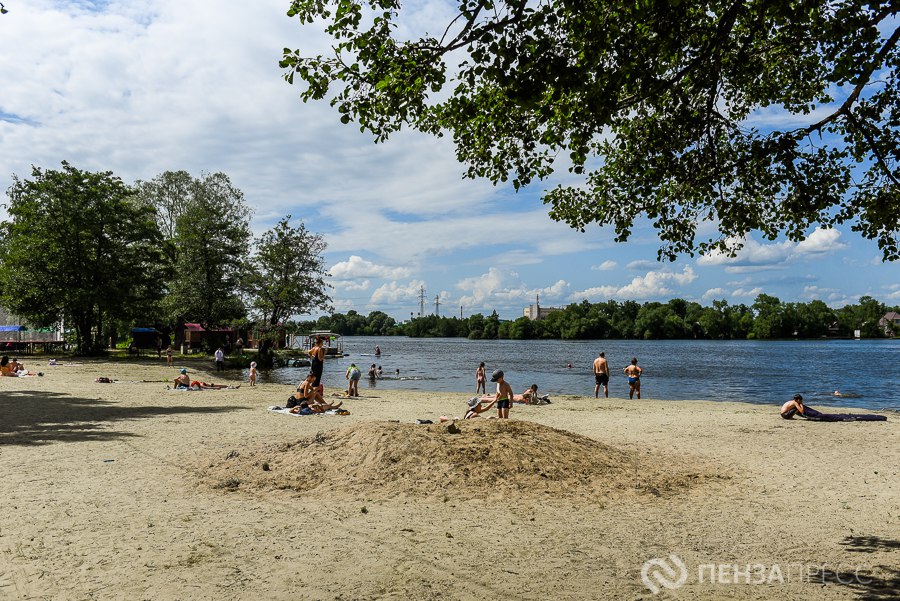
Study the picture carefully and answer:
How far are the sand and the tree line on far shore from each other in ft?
97.4

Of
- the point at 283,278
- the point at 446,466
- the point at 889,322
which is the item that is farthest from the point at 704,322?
the point at 446,466

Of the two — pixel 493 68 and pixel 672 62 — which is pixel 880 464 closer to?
pixel 672 62

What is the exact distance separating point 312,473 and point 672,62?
24.6 ft

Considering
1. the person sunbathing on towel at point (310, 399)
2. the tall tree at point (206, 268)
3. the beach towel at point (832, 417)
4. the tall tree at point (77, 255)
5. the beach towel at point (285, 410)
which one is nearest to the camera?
the beach towel at point (285, 410)

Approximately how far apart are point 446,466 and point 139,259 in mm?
40707

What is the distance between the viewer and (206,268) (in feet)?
151

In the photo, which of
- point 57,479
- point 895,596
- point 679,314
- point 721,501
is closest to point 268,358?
point 57,479

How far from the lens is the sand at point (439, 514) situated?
17.5ft

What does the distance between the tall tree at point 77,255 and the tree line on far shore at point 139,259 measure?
0.22ft

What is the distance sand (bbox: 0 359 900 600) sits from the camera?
533 centimetres

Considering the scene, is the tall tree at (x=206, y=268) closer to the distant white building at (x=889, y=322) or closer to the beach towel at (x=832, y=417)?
the beach towel at (x=832, y=417)

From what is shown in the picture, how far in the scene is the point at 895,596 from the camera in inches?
197

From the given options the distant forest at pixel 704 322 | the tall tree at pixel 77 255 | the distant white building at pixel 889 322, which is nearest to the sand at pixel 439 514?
the tall tree at pixel 77 255

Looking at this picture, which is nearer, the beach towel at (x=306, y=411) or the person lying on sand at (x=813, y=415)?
the beach towel at (x=306, y=411)
